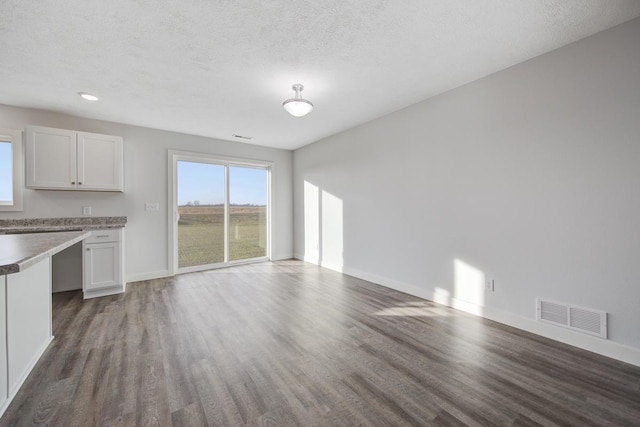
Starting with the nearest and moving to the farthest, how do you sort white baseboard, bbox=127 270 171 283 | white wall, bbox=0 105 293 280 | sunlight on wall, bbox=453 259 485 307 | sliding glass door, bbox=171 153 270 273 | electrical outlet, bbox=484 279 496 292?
electrical outlet, bbox=484 279 496 292 < sunlight on wall, bbox=453 259 485 307 < white wall, bbox=0 105 293 280 < white baseboard, bbox=127 270 171 283 < sliding glass door, bbox=171 153 270 273

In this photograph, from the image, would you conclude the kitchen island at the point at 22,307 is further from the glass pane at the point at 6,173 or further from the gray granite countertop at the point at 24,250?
the glass pane at the point at 6,173

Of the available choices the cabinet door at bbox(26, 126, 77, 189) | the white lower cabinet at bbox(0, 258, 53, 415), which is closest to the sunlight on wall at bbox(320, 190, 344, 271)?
the white lower cabinet at bbox(0, 258, 53, 415)

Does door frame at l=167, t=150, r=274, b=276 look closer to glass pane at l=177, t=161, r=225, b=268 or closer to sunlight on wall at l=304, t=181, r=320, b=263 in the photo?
glass pane at l=177, t=161, r=225, b=268

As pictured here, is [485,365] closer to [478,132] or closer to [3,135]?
[478,132]

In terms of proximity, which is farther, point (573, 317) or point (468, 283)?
point (468, 283)

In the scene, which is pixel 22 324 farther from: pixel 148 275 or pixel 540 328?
pixel 540 328

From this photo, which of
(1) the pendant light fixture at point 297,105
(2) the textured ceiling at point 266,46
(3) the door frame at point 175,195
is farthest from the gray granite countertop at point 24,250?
(3) the door frame at point 175,195

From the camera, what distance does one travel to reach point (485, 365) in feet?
6.26

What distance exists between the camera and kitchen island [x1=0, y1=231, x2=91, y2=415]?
1.46m

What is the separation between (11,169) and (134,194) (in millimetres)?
1322

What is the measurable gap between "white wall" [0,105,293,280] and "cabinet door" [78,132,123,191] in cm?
31

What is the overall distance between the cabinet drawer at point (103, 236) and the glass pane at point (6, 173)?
3.72 ft

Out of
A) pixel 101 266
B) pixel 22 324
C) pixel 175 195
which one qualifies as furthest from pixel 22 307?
pixel 175 195

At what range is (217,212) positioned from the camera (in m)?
5.00
